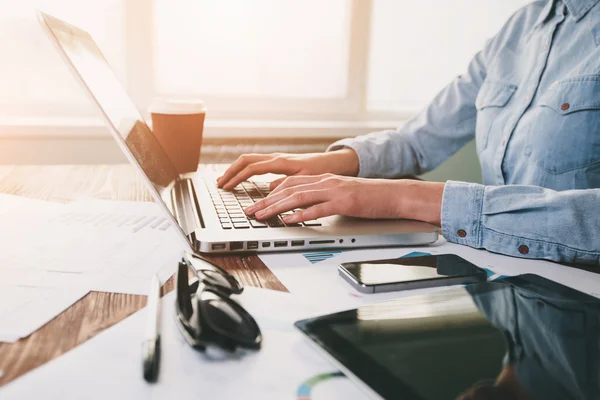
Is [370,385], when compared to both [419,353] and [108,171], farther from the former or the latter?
[108,171]

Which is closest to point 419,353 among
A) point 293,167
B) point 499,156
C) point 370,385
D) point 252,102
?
point 370,385

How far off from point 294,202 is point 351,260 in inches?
4.7

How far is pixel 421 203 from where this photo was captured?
0.72 m

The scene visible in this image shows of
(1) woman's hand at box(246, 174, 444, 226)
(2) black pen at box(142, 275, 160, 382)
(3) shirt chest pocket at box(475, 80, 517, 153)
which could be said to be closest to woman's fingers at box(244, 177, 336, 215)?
(1) woman's hand at box(246, 174, 444, 226)

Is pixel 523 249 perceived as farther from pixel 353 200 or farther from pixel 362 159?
pixel 362 159

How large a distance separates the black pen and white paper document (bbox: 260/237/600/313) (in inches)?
5.2

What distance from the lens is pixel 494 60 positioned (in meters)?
1.13

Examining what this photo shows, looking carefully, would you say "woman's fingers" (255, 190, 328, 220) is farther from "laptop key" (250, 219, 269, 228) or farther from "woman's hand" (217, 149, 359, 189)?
"woman's hand" (217, 149, 359, 189)

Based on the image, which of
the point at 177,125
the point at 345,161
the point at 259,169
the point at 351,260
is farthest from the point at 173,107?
the point at 351,260

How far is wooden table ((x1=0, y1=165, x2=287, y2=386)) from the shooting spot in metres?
0.39

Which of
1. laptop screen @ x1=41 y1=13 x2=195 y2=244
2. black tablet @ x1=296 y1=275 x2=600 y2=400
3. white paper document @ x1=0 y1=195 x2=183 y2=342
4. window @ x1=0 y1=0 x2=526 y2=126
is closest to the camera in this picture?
black tablet @ x1=296 y1=275 x2=600 y2=400

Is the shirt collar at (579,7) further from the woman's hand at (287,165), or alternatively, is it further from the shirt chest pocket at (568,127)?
the woman's hand at (287,165)

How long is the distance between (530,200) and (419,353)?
373 mm

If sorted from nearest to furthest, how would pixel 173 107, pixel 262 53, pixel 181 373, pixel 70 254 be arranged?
1. pixel 181 373
2. pixel 70 254
3. pixel 173 107
4. pixel 262 53
